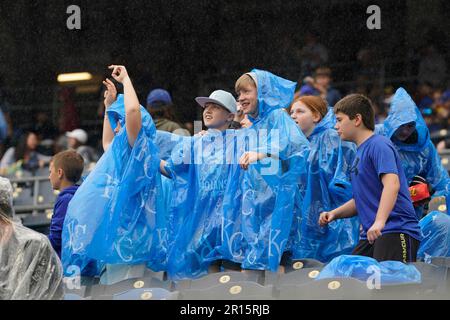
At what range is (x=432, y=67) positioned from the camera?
11555mm

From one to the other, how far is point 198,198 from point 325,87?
3.58 metres

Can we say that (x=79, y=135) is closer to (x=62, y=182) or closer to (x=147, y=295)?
(x=62, y=182)

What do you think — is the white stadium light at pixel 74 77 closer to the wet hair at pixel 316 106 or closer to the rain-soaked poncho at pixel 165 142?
the rain-soaked poncho at pixel 165 142

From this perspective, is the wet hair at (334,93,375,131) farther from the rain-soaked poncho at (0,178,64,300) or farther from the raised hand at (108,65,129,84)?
the rain-soaked poncho at (0,178,64,300)

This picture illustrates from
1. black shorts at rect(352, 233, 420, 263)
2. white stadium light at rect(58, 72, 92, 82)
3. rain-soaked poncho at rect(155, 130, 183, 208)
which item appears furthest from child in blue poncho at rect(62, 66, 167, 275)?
white stadium light at rect(58, 72, 92, 82)

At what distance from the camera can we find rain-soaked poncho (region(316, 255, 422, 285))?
5.48 metres

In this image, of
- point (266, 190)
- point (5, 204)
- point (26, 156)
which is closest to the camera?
point (5, 204)

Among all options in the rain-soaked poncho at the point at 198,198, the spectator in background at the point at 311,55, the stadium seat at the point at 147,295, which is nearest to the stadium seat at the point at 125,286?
the stadium seat at the point at 147,295

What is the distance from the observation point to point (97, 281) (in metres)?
6.53

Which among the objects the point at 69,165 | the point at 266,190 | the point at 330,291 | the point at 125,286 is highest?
the point at 69,165

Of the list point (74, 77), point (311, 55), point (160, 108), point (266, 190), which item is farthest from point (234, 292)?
point (74, 77)

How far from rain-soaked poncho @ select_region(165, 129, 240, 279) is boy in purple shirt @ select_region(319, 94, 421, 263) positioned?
0.90 m

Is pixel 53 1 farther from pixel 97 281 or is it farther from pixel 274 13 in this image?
pixel 97 281
